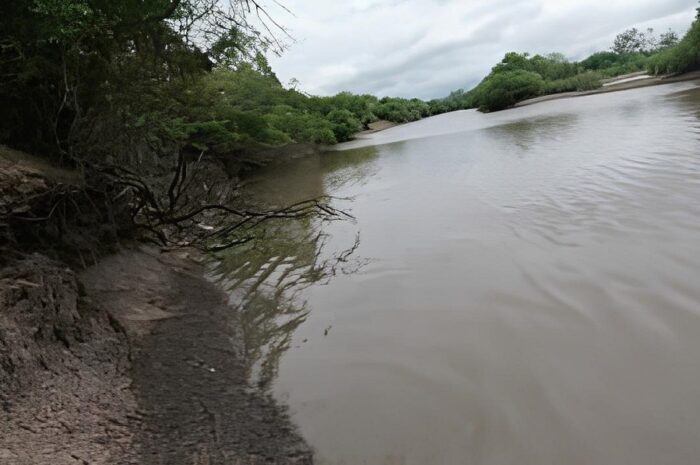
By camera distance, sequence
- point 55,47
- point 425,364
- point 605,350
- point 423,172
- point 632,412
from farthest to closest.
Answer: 1. point 423,172
2. point 55,47
3. point 425,364
4. point 605,350
5. point 632,412

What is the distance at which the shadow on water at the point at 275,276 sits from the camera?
470 cm

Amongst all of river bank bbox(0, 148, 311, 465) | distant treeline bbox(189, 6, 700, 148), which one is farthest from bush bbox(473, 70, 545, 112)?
river bank bbox(0, 148, 311, 465)

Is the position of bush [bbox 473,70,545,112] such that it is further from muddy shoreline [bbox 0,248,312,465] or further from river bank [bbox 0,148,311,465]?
muddy shoreline [bbox 0,248,312,465]

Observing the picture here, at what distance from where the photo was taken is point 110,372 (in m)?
3.65

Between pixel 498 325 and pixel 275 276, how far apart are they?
369cm

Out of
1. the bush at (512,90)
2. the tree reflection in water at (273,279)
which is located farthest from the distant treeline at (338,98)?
the tree reflection in water at (273,279)

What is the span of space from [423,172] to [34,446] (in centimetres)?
1444

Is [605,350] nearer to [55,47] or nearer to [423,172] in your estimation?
[55,47]

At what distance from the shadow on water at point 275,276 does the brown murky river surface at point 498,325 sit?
0.04m

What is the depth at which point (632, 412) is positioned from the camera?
289cm

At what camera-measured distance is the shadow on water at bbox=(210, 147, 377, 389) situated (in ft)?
15.4

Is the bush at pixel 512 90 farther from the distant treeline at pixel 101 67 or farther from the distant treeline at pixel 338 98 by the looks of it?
the distant treeline at pixel 101 67

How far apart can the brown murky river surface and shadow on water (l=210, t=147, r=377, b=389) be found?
0.12 ft

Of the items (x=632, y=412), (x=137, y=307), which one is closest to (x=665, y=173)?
(x=632, y=412)
